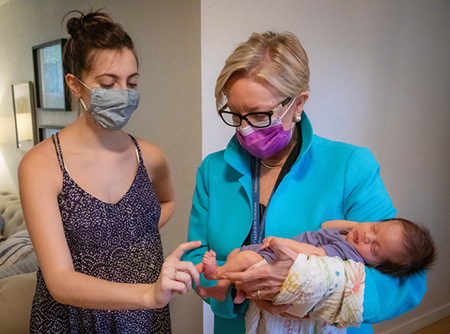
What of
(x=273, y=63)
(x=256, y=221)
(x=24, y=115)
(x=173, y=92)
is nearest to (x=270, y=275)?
(x=256, y=221)

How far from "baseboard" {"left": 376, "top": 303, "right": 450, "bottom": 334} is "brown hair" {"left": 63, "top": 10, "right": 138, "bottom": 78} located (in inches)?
111

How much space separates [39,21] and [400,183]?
3.48 meters

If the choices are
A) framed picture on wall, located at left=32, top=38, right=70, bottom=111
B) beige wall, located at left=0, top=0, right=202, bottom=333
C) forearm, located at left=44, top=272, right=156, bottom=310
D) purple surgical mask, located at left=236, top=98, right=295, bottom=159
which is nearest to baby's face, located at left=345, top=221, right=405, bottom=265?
purple surgical mask, located at left=236, top=98, right=295, bottom=159

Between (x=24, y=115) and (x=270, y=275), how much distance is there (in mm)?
3905

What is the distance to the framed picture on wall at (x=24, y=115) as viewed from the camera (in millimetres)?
3992

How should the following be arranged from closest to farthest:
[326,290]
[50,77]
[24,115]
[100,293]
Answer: [326,290] → [100,293] → [50,77] → [24,115]

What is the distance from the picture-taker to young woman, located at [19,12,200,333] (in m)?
1.19

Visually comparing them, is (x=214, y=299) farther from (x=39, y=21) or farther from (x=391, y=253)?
(x=39, y=21)

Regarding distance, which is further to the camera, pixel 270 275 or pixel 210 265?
pixel 210 265

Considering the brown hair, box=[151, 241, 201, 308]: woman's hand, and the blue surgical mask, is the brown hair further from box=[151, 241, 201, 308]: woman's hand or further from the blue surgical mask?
box=[151, 241, 201, 308]: woman's hand

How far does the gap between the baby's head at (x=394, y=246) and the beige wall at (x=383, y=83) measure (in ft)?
3.52

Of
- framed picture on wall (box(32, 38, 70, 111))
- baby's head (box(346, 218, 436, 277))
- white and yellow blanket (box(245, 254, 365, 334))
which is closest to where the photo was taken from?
white and yellow blanket (box(245, 254, 365, 334))

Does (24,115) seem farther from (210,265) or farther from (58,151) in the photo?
(210,265)

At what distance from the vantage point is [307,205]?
3.90ft
